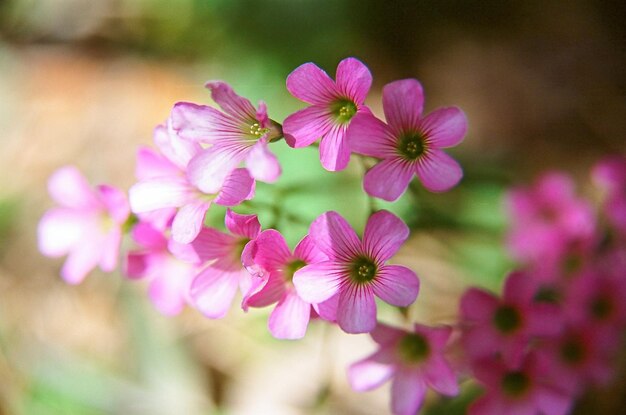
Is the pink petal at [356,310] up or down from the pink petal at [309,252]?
down

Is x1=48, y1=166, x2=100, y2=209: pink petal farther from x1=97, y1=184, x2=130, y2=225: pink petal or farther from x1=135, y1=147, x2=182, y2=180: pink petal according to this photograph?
x1=135, y1=147, x2=182, y2=180: pink petal

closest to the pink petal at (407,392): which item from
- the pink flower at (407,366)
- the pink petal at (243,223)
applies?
the pink flower at (407,366)

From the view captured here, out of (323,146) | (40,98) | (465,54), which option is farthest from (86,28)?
(323,146)

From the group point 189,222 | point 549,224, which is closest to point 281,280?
point 189,222

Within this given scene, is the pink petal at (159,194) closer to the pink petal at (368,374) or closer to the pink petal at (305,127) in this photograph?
the pink petal at (305,127)

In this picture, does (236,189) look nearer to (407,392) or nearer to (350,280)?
(350,280)

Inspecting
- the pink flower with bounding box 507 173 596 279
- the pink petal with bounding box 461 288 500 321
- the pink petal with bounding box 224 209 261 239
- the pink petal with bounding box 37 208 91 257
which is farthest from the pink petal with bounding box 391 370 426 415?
the pink petal with bounding box 37 208 91 257
